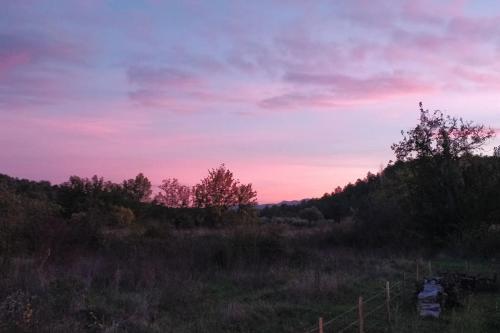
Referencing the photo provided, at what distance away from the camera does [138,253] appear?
26.9m

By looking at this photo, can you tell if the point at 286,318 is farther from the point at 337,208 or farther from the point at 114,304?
the point at 337,208

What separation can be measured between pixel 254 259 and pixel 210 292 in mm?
9339

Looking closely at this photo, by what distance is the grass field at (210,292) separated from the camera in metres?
13.3

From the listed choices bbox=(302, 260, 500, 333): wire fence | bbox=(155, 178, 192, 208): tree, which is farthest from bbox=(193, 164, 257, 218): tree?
bbox=(302, 260, 500, 333): wire fence

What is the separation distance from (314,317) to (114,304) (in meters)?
5.23

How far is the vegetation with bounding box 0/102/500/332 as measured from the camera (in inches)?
557

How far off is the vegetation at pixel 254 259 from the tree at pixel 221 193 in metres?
10.7

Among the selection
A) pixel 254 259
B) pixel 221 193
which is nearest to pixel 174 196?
pixel 221 193

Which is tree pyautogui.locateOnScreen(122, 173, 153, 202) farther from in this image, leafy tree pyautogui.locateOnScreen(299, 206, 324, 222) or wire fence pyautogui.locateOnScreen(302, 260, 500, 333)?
wire fence pyautogui.locateOnScreen(302, 260, 500, 333)

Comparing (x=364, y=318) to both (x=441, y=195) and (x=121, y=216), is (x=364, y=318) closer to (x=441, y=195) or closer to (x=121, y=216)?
(x=441, y=195)

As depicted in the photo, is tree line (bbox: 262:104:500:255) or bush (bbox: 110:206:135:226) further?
bush (bbox: 110:206:135:226)

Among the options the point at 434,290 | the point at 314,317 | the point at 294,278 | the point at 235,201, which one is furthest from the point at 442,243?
the point at 235,201

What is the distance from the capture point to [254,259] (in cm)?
2870

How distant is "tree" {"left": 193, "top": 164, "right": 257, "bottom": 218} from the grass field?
41.4m
